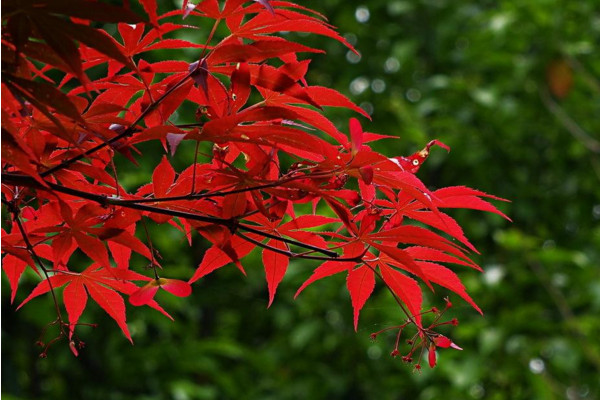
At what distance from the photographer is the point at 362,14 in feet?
11.3

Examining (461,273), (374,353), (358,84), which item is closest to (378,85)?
(358,84)

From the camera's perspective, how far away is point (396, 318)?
2334 mm

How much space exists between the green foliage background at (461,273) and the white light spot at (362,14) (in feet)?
0.08

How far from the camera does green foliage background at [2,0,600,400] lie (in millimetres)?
2396

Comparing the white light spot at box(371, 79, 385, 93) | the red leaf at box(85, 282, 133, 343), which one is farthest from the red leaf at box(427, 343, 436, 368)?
the white light spot at box(371, 79, 385, 93)

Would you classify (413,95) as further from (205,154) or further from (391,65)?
(205,154)

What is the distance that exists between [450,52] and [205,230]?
119 inches

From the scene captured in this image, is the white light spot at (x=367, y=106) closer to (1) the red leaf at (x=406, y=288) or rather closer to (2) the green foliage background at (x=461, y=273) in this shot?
(2) the green foliage background at (x=461, y=273)

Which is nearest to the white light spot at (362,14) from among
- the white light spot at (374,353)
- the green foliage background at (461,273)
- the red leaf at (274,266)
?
the green foliage background at (461,273)

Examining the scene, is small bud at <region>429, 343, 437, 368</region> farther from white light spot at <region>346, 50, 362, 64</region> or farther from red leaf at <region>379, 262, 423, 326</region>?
white light spot at <region>346, 50, 362, 64</region>

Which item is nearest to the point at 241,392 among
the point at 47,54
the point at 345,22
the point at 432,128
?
the point at 432,128

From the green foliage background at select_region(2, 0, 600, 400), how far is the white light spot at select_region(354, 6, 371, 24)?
0.08 feet

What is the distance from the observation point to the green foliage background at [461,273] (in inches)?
94.3

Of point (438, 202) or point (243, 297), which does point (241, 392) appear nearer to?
point (243, 297)
